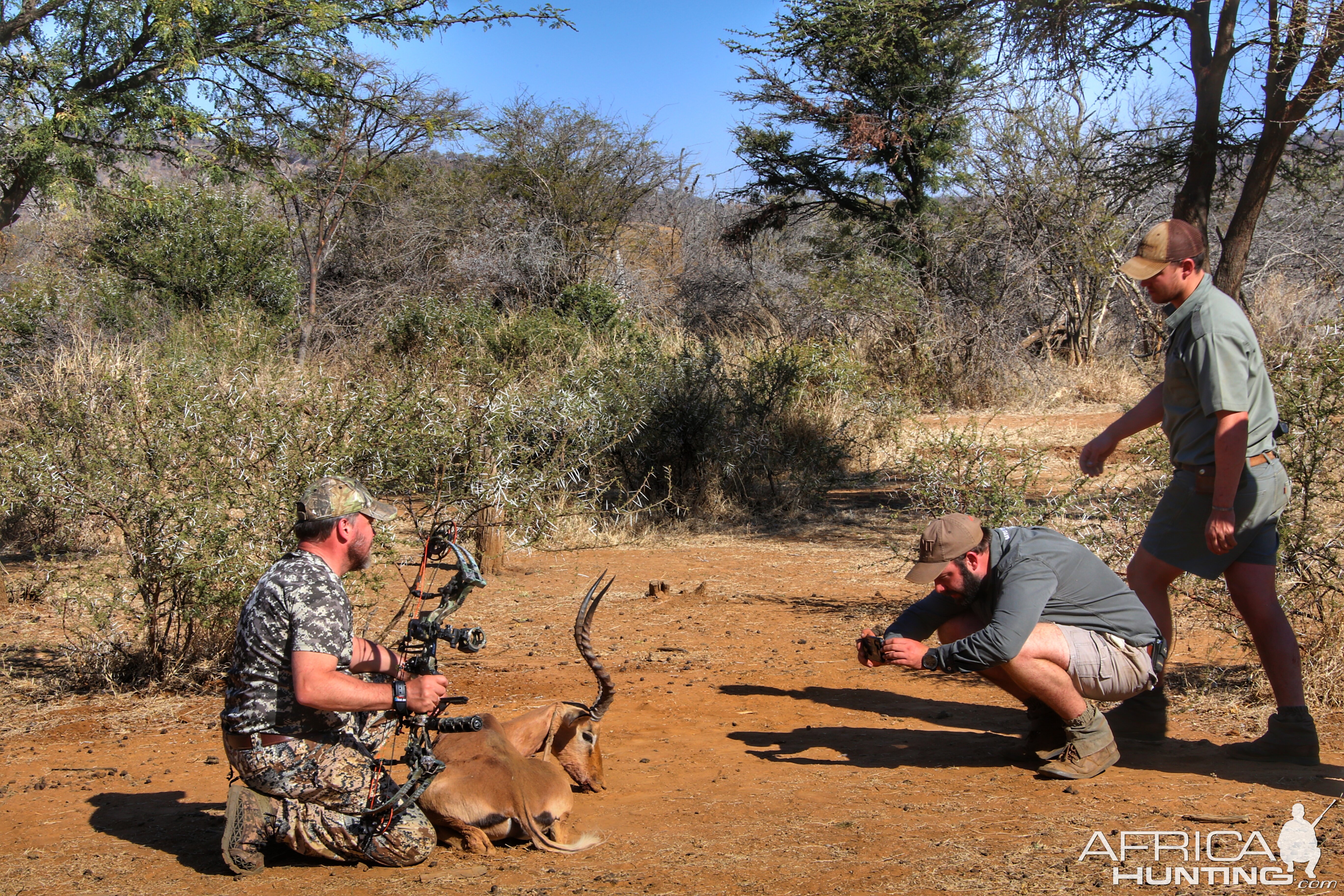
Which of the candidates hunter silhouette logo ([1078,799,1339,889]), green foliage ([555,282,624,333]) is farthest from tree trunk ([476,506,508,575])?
green foliage ([555,282,624,333])

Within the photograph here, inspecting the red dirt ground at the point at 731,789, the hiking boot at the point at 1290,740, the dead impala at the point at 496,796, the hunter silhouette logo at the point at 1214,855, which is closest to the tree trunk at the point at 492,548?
the red dirt ground at the point at 731,789

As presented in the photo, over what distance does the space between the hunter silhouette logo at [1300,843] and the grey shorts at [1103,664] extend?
67 cm

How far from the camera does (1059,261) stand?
15695 mm

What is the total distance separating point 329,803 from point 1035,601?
2.43 meters

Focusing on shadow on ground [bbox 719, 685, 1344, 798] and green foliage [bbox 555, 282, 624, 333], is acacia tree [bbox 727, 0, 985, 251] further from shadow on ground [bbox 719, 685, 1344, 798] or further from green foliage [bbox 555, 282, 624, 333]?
shadow on ground [bbox 719, 685, 1344, 798]

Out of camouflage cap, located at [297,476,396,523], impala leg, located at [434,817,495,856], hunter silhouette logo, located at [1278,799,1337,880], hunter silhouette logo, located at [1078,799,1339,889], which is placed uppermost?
camouflage cap, located at [297,476,396,523]

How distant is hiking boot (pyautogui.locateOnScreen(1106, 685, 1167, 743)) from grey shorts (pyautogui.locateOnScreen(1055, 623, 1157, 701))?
28cm

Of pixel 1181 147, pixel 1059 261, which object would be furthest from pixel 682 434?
pixel 1059 261

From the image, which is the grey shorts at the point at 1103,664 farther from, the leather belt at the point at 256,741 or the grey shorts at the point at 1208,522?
the leather belt at the point at 256,741

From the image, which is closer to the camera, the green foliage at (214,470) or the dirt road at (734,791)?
the dirt road at (734,791)

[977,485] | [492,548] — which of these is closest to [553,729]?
[977,485]

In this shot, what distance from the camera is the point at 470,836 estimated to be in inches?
133

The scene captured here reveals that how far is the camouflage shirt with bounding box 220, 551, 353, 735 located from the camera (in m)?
3.08

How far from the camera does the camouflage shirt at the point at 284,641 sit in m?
3.08
